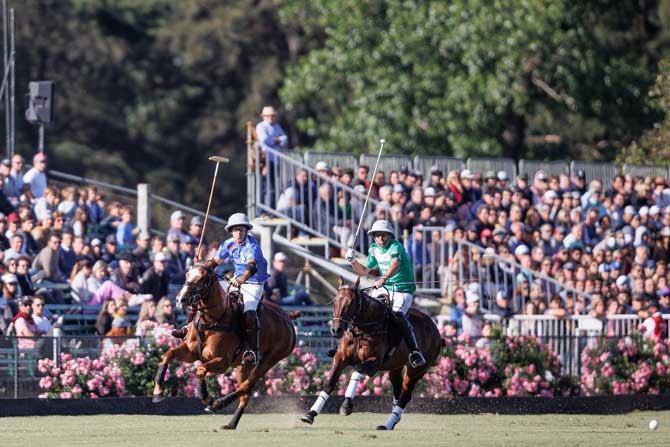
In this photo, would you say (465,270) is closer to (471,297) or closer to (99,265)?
(471,297)

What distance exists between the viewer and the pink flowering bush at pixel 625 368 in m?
21.7

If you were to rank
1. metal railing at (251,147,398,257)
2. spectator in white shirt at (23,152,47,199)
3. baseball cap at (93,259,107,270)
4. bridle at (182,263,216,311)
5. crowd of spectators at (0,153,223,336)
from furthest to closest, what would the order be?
metal railing at (251,147,398,257)
spectator in white shirt at (23,152,47,199)
baseball cap at (93,259,107,270)
crowd of spectators at (0,153,223,336)
bridle at (182,263,216,311)

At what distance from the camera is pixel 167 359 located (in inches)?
634

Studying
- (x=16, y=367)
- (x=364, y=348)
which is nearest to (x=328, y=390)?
(x=364, y=348)

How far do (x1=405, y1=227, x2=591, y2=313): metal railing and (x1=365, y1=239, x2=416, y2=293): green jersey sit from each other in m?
5.86

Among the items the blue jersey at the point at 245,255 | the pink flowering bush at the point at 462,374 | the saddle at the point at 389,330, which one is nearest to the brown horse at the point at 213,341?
the blue jersey at the point at 245,255

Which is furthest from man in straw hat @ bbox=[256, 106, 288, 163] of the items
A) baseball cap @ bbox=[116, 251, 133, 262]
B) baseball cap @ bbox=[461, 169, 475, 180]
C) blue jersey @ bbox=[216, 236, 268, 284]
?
blue jersey @ bbox=[216, 236, 268, 284]

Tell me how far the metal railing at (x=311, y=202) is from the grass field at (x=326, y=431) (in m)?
5.25

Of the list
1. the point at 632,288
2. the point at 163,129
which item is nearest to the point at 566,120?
the point at 163,129

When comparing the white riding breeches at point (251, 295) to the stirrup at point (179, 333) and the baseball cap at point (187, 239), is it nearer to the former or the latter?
the stirrup at point (179, 333)

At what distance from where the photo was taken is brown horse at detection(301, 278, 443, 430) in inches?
653

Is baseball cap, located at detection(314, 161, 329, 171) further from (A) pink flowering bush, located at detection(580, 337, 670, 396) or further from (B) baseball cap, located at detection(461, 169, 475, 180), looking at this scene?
(A) pink flowering bush, located at detection(580, 337, 670, 396)

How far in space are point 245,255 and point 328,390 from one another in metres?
1.73

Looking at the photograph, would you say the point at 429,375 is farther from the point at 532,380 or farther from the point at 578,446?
the point at 578,446
